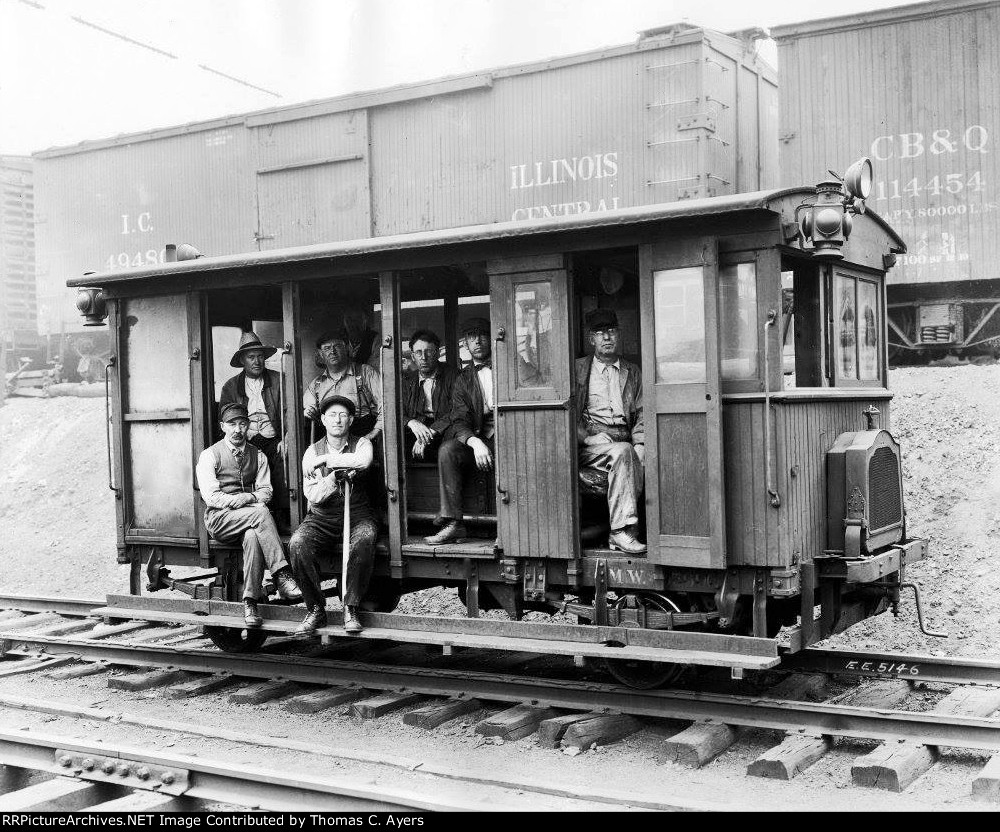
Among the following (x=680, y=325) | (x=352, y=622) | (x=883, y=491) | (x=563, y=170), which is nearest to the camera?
(x=680, y=325)

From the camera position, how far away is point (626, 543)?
6.51 metres

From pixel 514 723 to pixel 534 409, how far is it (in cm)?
189

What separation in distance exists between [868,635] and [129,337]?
622 centimetres

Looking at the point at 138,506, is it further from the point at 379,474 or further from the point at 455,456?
the point at 455,456

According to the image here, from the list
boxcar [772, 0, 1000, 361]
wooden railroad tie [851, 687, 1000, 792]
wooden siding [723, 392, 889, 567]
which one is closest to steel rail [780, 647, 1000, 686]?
wooden railroad tie [851, 687, 1000, 792]

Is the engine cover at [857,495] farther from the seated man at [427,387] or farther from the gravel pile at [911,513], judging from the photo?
the seated man at [427,387]

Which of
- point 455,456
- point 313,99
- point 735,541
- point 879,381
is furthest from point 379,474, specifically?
point 313,99

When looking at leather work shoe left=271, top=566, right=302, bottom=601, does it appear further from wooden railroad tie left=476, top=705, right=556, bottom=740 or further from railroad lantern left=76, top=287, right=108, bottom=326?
railroad lantern left=76, top=287, right=108, bottom=326

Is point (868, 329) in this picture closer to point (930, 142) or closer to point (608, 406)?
point (608, 406)

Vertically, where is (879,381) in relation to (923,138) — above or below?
below

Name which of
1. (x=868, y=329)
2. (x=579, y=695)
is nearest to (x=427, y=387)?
(x=579, y=695)

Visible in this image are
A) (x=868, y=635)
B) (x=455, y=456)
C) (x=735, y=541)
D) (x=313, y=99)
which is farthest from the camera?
(x=313, y=99)

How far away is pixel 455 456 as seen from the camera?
7.30m

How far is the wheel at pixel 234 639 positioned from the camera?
26.9ft
